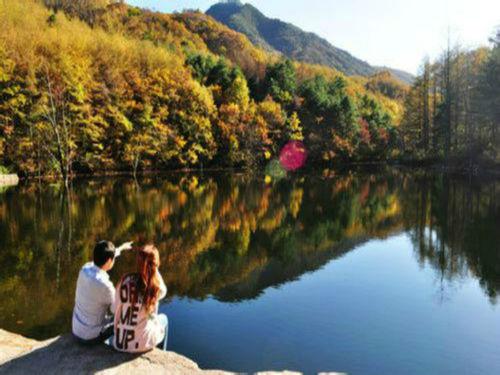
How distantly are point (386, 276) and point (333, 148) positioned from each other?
148 feet

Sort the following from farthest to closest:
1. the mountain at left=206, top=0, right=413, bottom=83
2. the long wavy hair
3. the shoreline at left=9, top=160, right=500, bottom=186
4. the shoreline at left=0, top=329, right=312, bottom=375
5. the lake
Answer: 1. the mountain at left=206, top=0, right=413, bottom=83
2. the shoreline at left=9, top=160, right=500, bottom=186
3. the lake
4. the shoreline at left=0, top=329, right=312, bottom=375
5. the long wavy hair

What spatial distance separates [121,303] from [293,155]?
48.8 meters

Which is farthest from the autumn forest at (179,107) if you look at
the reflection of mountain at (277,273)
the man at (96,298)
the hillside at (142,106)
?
the man at (96,298)

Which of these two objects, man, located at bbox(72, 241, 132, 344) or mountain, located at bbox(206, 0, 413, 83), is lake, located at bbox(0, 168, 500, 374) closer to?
man, located at bbox(72, 241, 132, 344)

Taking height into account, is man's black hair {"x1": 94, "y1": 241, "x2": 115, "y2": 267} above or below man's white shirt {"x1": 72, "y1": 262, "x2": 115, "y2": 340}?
above

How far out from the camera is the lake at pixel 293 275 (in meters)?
6.81

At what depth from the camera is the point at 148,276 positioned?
13.9ft

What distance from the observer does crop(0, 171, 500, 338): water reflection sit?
9.52 m

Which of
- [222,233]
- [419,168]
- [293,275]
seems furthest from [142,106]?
[293,275]

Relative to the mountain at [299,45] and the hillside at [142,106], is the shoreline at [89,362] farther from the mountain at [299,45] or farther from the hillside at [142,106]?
the mountain at [299,45]

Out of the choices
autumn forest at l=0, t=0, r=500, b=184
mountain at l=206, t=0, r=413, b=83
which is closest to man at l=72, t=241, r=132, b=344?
autumn forest at l=0, t=0, r=500, b=184

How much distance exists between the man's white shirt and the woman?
15 centimetres

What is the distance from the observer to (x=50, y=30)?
38844 mm

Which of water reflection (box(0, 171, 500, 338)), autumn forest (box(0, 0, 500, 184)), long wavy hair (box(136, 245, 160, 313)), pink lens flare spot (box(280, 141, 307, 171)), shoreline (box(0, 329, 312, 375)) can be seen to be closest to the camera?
long wavy hair (box(136, 245, 160, 313))
